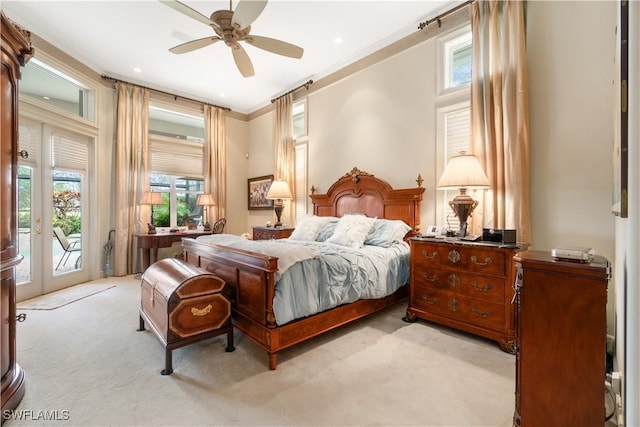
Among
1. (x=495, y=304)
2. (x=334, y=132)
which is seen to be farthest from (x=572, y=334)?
(x=334, y=132)

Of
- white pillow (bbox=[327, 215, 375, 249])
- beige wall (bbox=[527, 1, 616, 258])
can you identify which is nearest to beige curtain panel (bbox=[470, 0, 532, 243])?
beige wall (bbox=[527, 1, 616, 258])

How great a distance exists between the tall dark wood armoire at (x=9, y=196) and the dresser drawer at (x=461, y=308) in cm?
318

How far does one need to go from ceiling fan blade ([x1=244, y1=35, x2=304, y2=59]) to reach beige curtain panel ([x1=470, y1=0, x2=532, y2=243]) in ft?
6.46

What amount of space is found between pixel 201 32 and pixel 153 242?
3.49 metres

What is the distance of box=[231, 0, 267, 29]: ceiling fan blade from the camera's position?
2.34 meters

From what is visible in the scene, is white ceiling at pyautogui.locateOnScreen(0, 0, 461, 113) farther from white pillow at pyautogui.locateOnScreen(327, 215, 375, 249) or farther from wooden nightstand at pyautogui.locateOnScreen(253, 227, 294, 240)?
wooden nightstand at pyautogui.locateOnScreen(253, 227, 294, 240)

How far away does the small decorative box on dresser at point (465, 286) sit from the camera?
242 cm

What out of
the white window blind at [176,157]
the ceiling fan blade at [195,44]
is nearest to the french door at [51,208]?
the white window blind at [176,157]

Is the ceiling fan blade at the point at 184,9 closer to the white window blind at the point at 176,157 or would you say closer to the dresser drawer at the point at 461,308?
the dresser drawer at the point at 461,308

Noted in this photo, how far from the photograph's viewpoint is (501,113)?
9.55 feet

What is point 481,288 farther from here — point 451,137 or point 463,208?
point 451,137

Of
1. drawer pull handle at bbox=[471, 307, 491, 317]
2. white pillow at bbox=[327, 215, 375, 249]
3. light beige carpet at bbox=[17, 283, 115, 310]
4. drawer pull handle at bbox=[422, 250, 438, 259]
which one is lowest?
light beige carpet at bbox=[17, 283, 115, 310]

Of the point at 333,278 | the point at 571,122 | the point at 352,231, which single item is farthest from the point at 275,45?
the point at 571,122

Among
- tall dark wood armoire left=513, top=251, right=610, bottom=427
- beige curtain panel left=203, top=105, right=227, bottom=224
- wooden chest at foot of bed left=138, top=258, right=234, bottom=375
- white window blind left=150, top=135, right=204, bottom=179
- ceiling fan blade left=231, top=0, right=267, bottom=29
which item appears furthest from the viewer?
beige curtain panel left=203, top=105, right=227, bottom=224
